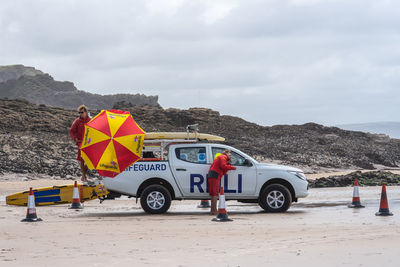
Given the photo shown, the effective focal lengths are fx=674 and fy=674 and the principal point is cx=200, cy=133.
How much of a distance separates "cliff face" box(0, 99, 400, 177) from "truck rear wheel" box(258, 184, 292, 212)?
2058 cm

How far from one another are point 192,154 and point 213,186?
106 centimetres

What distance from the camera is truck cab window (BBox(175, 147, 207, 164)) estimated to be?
1594 centimetres

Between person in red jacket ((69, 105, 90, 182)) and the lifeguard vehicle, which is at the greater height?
person in red jacket ((69, 105, 90, 182))

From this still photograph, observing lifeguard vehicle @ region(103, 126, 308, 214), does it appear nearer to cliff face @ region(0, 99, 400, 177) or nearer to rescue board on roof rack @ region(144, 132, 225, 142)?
rescue board on roof rack @ region(144, 132, 225, 142)

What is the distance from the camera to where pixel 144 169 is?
15719 mm

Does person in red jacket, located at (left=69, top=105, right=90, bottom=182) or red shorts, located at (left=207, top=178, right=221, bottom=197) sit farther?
person in red jacket, located at (left=69, top=105, right=90, bottom=182)

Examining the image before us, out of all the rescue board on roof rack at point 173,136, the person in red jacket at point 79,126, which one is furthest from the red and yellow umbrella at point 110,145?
the person in red jacket at point 79,126

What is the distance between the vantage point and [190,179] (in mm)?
15812

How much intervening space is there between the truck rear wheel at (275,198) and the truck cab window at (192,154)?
5.34 ft

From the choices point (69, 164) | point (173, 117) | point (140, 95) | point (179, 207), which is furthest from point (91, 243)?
point (140, 95)

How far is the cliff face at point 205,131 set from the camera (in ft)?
131

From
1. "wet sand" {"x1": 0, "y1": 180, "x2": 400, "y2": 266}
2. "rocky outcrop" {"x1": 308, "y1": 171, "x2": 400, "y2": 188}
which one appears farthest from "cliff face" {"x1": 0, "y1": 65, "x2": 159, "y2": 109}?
"wet sand" {"x1": 0, "y1": 180, "x2": 400, "y2": 266}

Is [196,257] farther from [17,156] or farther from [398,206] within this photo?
[17,156]

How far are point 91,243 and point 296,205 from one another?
921cm
